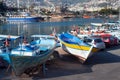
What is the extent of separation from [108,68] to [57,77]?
5.06 metres

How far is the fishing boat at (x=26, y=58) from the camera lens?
865 inches

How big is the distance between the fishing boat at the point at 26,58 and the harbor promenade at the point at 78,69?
759 mm

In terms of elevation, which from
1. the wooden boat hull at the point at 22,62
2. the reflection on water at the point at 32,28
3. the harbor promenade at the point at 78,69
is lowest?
the reflection on water at the point at 32,28

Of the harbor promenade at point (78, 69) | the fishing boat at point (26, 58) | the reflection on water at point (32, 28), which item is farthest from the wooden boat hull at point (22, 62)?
the reflection on water at point (32, 28)

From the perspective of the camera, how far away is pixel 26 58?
73.5 ft

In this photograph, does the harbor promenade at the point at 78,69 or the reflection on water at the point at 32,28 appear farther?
the reflection on water at the point at 32,28

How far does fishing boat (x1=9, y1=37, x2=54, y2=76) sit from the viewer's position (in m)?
22.0

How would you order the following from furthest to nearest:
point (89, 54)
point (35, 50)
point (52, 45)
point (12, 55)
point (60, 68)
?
point (52, 45) → point (89, 54) → point (60, 68) → point (35, 50) → point (12, 55)

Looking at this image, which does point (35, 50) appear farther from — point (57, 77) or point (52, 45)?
point (52, 45)

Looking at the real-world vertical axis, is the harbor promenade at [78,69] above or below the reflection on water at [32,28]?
above

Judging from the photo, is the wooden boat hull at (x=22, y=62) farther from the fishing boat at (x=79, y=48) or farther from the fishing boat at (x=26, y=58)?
the fishing boat at (x=79, y=48)

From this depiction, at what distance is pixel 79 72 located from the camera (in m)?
24.6

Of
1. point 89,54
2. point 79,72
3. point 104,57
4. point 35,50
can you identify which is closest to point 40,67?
point 35,50

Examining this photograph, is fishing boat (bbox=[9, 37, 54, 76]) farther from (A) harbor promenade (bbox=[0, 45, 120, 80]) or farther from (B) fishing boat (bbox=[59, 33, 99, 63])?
(B) fishing boat (bbox=[59, 33, 99, 63])
